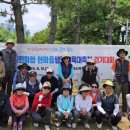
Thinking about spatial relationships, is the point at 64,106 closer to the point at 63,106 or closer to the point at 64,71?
the point at 63,106

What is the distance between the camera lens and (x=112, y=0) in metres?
20.8

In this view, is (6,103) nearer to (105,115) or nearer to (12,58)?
(12,58)

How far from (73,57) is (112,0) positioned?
27.3ft

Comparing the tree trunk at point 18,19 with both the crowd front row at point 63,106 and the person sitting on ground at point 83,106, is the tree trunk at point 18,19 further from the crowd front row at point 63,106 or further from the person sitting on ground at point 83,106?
the person sitting on ground at point 83,106

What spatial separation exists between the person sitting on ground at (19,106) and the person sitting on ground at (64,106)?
0.90 m

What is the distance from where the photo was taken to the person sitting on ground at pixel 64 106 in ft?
34.8

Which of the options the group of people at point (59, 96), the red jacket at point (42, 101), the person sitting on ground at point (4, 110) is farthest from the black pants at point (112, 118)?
the person sitting on ground at point (4, 110)

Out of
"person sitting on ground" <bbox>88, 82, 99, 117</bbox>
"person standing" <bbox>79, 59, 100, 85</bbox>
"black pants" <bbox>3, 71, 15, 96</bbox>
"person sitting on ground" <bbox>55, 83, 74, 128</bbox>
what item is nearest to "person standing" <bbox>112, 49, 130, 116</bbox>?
"person standing" <bbox>79, 59, 100, 85</bbox>

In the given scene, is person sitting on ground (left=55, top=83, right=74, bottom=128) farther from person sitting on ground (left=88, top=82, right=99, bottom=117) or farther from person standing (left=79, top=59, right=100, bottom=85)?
person standing (left=79, top=59, right=100, bottom=85)

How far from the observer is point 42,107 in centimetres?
Result: 1063

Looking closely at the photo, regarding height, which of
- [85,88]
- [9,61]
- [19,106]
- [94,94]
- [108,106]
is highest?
[9,61]

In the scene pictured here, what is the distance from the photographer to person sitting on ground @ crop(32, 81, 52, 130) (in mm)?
10578

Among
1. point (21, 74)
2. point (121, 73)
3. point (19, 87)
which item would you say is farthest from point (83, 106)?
point (21, 74)

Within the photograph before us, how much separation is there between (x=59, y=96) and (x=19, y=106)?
1180 mm
